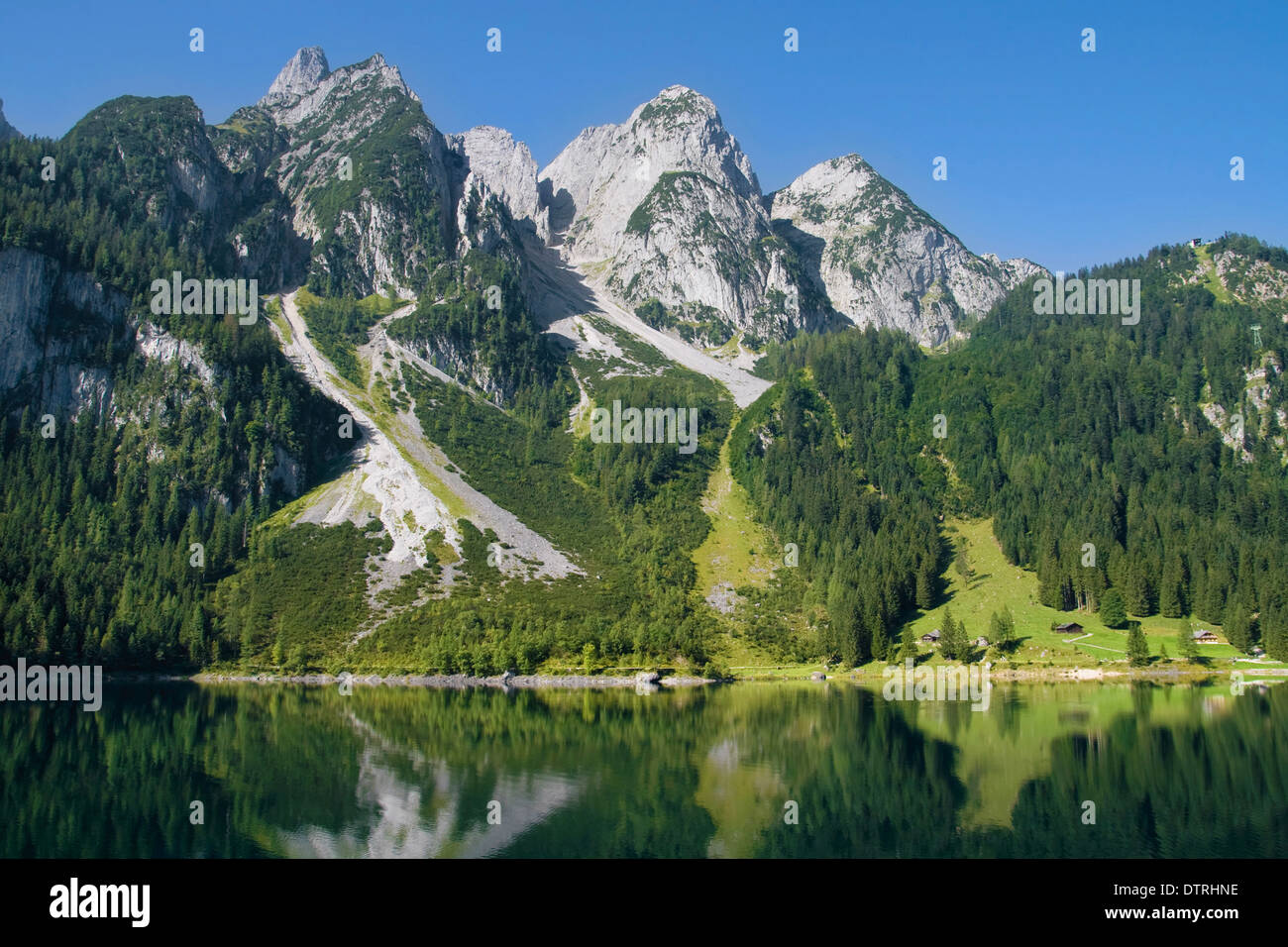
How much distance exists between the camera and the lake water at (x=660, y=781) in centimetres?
4009

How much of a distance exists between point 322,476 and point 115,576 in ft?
157

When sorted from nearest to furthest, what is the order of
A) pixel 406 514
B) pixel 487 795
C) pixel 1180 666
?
pixel 487 795 < pixel 1180 666 < pixel 406 514

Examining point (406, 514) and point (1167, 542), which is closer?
point (1167, 542)

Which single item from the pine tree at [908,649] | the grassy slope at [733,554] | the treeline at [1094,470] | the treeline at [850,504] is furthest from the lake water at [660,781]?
the treeline at [850,504]

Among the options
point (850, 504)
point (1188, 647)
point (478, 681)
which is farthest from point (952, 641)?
point (478, 681)

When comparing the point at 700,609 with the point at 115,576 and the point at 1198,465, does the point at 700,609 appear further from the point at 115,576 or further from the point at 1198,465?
the point at 1198,465

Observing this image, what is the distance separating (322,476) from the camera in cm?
17312

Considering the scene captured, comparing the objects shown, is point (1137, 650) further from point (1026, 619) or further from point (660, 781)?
point (660, 781)

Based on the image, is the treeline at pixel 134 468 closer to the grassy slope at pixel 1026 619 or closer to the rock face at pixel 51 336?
the rock face at pixel 51 336

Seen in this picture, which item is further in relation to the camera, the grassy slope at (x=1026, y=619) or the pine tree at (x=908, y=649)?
the pine tree at (x=908, y=649)

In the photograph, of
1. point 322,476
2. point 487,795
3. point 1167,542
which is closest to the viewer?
point 487,795

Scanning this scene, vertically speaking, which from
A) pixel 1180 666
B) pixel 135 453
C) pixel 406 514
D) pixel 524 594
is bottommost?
pixel 1180 666

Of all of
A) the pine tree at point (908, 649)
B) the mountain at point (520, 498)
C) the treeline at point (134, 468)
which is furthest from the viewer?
the mountain at point (520, 498)
